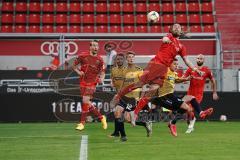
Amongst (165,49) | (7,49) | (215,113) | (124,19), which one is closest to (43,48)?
(7,49)

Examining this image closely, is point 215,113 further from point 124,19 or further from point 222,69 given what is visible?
point 124,19

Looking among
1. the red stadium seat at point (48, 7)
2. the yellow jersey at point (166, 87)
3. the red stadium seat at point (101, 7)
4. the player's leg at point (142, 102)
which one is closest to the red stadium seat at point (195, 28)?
the red stadium seat at point (101, 7)

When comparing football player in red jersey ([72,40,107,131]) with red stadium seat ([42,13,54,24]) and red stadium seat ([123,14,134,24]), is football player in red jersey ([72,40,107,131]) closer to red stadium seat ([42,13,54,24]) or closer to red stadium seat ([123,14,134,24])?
red stadium seat ([42,13,54,24])

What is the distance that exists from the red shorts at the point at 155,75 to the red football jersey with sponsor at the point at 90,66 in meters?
4.37

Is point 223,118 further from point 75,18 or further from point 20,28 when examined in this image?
point 20,28

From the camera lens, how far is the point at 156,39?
2936 cm

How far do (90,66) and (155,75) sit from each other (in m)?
4.70

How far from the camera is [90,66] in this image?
20.1 metres

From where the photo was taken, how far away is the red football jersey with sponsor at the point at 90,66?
65.4 ft

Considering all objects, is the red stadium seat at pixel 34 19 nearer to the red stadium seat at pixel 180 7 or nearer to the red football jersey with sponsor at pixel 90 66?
the red stadium seat at pixel 180 7

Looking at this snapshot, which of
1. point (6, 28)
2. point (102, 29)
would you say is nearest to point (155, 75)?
point (102, 29)

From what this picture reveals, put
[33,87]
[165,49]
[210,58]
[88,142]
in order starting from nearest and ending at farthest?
[88,142]
[165,49]
[33,87]
[210,58]

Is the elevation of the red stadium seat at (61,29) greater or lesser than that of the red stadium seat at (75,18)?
lesser

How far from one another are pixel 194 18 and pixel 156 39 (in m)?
4.64
